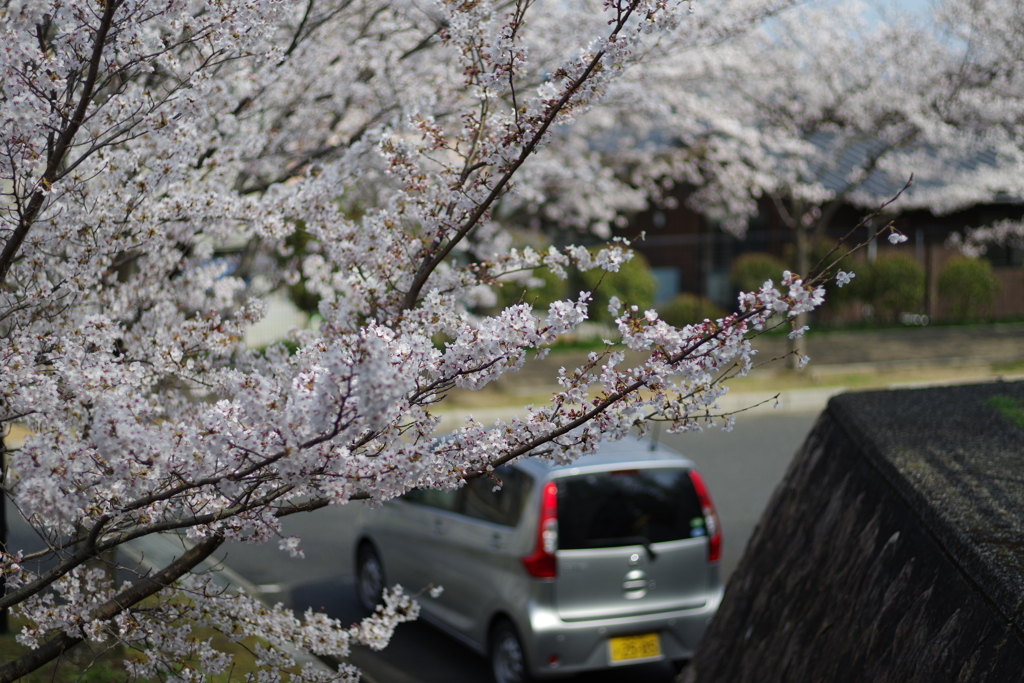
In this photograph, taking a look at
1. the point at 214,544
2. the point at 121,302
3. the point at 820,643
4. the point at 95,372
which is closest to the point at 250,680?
the point at 214,544

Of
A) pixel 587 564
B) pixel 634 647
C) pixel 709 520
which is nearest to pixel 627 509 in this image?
pixel 587 564

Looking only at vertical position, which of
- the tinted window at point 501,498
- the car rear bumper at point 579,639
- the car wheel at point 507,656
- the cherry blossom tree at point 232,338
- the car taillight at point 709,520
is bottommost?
the car wheel at point 507,656

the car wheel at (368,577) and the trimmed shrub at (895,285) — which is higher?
the car wheel at (368,577)

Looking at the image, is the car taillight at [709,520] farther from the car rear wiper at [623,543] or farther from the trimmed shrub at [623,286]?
the trimmed shrub at [623,286]

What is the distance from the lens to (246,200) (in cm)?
392

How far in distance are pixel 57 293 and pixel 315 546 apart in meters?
6.13

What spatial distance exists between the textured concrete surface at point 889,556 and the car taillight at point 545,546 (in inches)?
40.3

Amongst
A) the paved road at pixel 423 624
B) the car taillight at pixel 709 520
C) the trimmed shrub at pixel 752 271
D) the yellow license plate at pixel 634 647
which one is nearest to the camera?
the yellow license plate at pixel 634 647

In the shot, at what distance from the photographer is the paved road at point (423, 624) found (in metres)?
6.52

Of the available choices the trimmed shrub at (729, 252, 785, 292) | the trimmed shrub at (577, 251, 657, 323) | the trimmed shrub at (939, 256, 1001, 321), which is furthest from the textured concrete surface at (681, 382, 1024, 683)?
the trimmed shrub at (939, 256, 1001, 321)

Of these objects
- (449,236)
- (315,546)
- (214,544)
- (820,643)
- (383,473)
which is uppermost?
(449,236)

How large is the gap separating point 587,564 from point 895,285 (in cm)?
1741

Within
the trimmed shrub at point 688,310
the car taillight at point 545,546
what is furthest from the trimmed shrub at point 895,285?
the car taillight at point 545,546

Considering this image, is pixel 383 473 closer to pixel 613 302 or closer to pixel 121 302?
pixel 613 302
